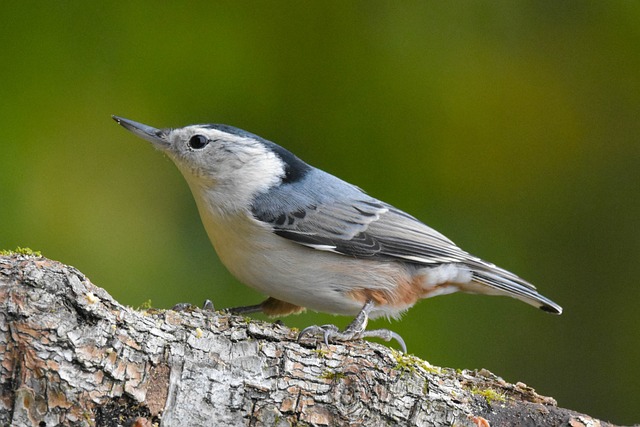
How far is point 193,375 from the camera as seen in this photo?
1.85 m

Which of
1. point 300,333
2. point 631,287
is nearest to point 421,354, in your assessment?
point 631,287

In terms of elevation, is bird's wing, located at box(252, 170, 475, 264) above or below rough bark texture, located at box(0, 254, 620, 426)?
above

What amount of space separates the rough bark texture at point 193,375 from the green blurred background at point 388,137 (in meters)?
1.16

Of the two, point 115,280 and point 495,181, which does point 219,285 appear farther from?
point 495,181

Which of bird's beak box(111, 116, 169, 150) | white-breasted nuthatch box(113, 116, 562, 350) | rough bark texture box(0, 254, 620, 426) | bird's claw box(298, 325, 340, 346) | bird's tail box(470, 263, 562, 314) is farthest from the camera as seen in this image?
bird's tail box(470, 263, 562, 314)

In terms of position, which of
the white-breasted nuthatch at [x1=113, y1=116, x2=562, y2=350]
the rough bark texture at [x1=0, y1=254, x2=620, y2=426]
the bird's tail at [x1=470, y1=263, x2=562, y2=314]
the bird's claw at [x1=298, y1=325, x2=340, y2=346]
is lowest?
the rough bark texture at [x1=0, y1=254, x2=620, y2=426]

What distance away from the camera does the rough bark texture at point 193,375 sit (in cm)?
168

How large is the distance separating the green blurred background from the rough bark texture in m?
1.16

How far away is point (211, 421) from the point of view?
183 cm

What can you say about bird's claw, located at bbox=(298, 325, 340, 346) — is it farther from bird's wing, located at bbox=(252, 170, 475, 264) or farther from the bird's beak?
the bird's beak

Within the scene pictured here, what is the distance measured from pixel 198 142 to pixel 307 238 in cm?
49

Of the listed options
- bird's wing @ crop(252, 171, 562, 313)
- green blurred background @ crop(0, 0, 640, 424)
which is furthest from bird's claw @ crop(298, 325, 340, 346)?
green blurred background @ crop(0, 0, 640, 424)

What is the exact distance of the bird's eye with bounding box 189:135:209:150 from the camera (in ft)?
8.81

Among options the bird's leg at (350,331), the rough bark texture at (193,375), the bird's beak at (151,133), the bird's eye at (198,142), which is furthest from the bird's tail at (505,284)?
the bird's beak at (151,133)
